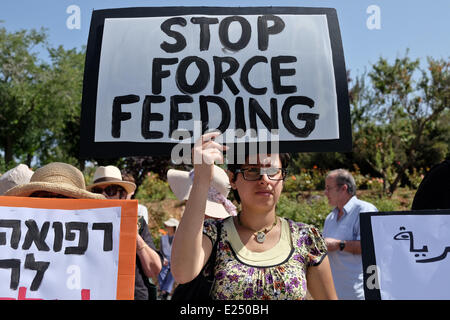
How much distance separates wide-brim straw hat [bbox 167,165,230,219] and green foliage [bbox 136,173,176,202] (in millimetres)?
10843

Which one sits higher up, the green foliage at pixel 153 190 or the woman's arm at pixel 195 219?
→ the green foliage at pixel 153 190

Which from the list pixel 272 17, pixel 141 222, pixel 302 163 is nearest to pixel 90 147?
pixel 272 17

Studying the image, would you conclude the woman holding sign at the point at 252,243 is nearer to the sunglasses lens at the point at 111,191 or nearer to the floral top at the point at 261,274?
the floral top at the point at 261,274

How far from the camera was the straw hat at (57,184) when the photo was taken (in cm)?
208

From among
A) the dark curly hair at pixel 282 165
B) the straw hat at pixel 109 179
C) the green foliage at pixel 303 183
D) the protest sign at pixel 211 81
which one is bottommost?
the dark curly hair at pixel 282 165

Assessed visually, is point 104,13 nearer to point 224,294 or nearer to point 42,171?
point 42,171

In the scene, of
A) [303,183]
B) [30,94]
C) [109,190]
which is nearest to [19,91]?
[30,94]

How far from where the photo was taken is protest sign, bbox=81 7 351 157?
6.13ft

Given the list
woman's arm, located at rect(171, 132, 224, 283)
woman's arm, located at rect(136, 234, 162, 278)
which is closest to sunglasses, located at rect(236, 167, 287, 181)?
woman's arm, located at rect(171, 132, 224, 283)

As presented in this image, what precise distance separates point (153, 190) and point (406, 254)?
1423 centimetres

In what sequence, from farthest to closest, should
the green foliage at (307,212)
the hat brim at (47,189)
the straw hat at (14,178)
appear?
1. the green foliage at (307,212)
2. the straw hat at (14,178)
3. the hat brim at (47,189)

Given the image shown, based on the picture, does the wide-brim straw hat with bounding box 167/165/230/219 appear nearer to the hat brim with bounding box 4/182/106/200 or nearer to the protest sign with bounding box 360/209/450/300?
the hat brim with bounding box 4/182/106/200

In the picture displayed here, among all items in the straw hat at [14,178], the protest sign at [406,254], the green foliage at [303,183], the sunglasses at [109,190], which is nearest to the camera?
the protest sign at [406,254]

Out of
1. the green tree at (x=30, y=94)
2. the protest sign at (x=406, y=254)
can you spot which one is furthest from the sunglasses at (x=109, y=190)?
the green tree at (x=30, y=94)
